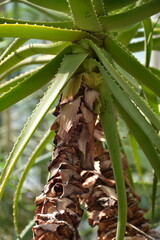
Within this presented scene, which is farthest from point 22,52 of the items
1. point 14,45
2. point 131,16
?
point 131,16

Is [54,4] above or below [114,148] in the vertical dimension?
above

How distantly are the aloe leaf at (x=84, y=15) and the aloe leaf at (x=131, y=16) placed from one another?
14mm

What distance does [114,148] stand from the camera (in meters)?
0.52

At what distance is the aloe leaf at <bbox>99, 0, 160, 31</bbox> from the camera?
0.56 meters

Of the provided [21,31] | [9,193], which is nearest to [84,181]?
[21,31]

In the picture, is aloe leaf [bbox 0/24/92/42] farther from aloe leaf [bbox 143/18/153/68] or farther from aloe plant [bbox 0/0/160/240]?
aloe leaf [bbox 143/18/153/68]

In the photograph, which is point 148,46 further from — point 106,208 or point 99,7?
point 106,208

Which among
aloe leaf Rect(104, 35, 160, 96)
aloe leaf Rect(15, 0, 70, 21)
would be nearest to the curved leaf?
aloe leaf Rect(15, 0, 70, 21)

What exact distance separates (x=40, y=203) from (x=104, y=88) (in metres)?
0.15

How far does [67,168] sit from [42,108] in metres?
0.07

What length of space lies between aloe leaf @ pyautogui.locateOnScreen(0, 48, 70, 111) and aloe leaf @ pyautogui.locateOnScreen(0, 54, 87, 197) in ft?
0.07

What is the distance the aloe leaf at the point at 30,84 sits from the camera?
55 cm

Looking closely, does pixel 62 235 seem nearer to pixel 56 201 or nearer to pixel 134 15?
pixel 56 201

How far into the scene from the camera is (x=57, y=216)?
1.65 feet
